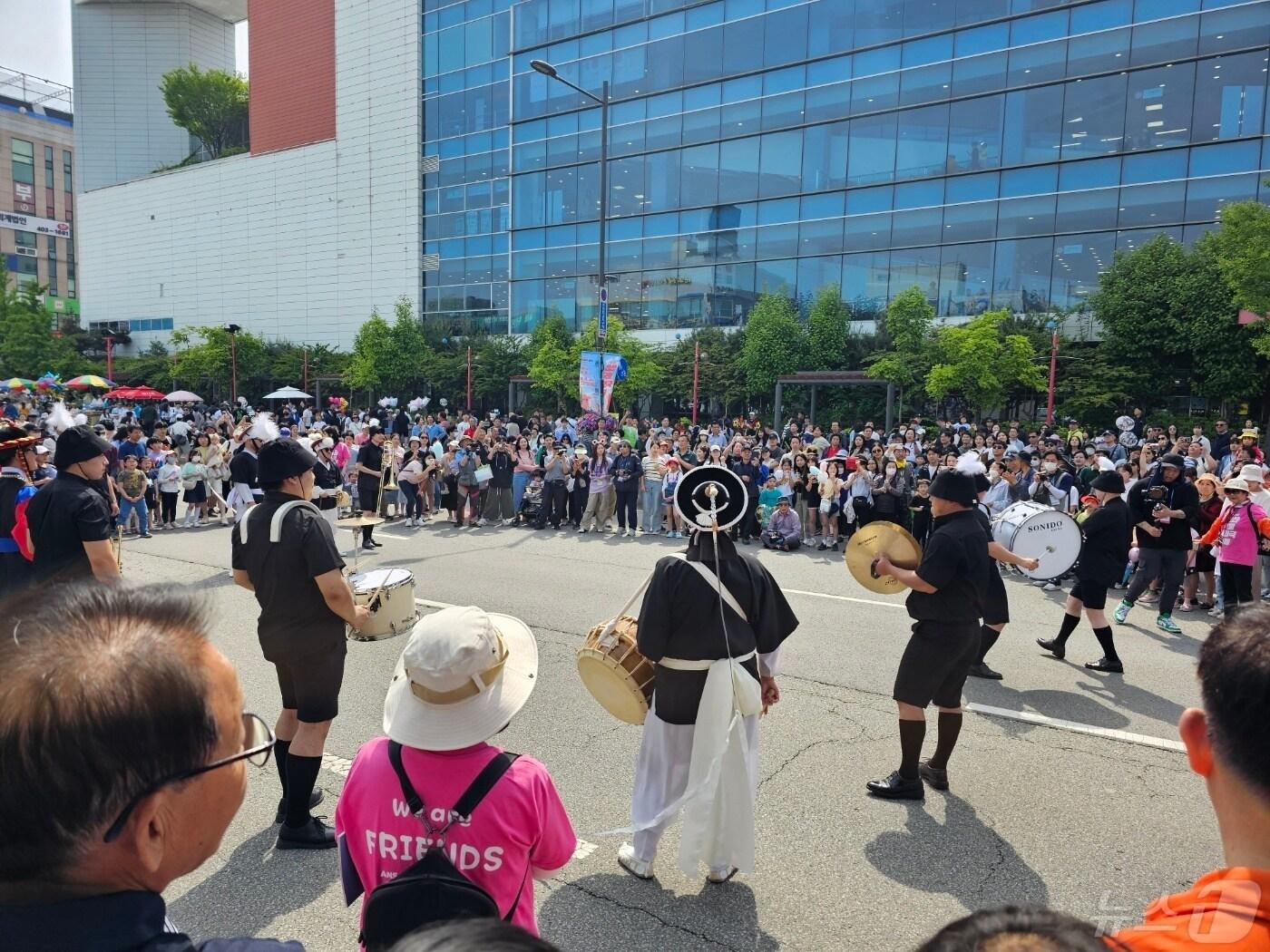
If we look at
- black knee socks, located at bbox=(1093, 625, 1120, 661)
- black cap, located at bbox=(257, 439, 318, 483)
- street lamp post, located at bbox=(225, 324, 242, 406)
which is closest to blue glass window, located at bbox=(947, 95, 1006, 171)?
black knee socks, located at bbox=(1093, 625, 1120, 661)

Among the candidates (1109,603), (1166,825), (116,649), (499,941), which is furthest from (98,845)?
(1109,603)

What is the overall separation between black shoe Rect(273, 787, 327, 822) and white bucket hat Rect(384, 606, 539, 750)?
2.37 meters

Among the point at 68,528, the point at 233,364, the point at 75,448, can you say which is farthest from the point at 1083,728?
the point at 233,364

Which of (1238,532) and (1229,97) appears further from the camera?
(1229,97)

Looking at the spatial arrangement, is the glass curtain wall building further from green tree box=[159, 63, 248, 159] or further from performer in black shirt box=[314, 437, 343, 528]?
green tree box=[159, 63, 248, 159]

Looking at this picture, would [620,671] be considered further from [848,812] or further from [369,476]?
[369,476]

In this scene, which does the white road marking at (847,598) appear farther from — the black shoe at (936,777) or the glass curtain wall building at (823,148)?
the glass curtain wall building at (823,148)

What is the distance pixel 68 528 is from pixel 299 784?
239 cm

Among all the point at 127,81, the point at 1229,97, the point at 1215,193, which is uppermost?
the point at 127,81

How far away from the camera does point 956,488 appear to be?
5012mm

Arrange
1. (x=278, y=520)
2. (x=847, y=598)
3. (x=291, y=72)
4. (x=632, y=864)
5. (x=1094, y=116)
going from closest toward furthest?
1. (x=632, y=864)
2. (x=278, y=520)
3. (x=847, y=598)
4. (x=1094, y=116)
5. (x=291, y=72)

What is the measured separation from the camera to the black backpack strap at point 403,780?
216 centimetres

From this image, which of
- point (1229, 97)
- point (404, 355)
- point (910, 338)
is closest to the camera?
point (1229, 97)

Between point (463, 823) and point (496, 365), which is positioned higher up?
point (496, 365)
